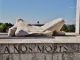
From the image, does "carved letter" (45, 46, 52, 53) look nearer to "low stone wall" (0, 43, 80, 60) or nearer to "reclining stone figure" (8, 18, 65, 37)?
"low stone wall" (0, 43, 80, 60)

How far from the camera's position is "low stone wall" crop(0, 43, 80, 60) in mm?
4320

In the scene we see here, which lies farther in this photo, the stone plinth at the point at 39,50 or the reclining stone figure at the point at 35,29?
the reclining stone figure at the point at 35,29

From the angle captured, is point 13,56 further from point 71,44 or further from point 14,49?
point 71,44

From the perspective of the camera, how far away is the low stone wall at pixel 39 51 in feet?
14.2

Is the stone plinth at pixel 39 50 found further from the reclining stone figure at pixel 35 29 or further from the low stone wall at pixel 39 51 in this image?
the reclining stone figure at pixel 35 29

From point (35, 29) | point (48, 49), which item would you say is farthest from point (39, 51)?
point (35, 29)

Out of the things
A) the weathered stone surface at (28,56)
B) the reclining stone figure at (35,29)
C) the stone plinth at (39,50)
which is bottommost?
the weathered stone surface at (28,56)

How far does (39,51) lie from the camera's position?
4.33 m

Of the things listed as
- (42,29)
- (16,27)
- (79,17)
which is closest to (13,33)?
(16,27)

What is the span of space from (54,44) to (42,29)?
2.58 m

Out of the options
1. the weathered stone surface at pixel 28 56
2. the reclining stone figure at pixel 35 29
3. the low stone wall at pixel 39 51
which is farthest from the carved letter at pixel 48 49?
the reclining stone figure at pixel 35 29

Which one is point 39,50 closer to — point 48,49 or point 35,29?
point 48,49

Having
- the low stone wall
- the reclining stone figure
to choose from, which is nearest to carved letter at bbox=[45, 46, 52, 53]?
the low stone wall

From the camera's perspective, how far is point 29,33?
21.0 feet
